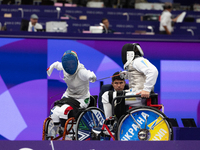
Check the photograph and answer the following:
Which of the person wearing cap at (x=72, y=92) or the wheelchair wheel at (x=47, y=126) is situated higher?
the person wearing cap at (x=72, y=92)

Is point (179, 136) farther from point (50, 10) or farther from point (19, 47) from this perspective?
point (50, 10)

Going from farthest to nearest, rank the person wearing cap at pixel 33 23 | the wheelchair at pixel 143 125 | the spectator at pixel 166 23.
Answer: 1. the spectator at pixel 166 23
2. the person wearing cap at pixel 33 23
3. the wheelchair at pixel 143 125

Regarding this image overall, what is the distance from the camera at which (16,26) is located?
371 inches

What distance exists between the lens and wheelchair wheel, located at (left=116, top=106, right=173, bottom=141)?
13.4 ft

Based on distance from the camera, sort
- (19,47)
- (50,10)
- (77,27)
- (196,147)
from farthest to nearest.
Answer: (50,10) < (77,27) < (19,47) < (196,147)

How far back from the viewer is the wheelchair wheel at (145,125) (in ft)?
13.4

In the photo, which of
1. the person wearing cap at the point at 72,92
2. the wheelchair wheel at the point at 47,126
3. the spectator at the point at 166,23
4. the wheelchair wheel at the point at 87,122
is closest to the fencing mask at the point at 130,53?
the person wearing cap at the point at 72,92

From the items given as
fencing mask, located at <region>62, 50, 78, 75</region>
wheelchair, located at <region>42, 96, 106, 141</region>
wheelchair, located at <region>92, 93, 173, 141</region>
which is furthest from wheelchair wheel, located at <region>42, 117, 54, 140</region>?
wheelchair, located at <region>92, 93, 173, 141</region>

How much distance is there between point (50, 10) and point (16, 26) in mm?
1705

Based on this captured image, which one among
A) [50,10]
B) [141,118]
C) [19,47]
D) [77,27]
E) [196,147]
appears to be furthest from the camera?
[50,10]

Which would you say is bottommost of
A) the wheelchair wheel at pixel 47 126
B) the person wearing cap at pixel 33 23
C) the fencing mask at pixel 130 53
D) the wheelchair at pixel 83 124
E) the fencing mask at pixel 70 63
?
the wheelchair wheel at pixel 47 126

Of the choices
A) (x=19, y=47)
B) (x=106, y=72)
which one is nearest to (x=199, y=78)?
(x=106, y=72)

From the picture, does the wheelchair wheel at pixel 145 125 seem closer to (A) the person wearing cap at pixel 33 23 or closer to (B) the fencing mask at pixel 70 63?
(B) the fencing mask at pixel 70 63

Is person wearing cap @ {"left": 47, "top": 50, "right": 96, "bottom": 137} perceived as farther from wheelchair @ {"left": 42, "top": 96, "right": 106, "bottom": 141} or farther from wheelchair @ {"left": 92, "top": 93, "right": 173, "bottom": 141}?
wheelchair @ {"left": 92, "top": 93, "right": 173, "bottom": 141}
